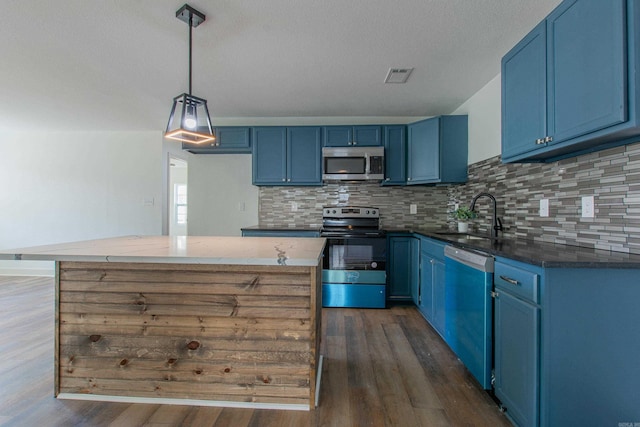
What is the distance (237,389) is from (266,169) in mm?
2585

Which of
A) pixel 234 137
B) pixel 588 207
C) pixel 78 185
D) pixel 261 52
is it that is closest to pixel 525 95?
pixel 588 207

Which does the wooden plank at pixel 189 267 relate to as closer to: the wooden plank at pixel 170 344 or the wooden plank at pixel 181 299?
the wooden plank at pixel 181 299

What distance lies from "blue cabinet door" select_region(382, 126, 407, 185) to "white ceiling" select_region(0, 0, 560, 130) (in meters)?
0.26

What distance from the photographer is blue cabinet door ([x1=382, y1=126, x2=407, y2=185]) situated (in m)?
3.54

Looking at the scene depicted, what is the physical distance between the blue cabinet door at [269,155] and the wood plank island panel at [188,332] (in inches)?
86.4

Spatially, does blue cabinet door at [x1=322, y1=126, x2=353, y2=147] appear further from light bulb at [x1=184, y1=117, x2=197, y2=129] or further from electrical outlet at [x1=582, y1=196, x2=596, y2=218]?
electrical outlet at [x1=582, y1=196, x2=596, y2=218]

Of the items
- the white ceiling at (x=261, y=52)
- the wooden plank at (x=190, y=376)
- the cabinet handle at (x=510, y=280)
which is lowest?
the wooden plank at (x=190, y=376)

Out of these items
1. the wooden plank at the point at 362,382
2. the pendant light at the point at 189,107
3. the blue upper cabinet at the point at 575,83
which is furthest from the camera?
the pendant light at the point at 189,107

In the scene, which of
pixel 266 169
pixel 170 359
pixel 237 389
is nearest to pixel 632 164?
pixel 237 389

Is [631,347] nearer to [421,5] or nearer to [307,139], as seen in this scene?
[421,5]

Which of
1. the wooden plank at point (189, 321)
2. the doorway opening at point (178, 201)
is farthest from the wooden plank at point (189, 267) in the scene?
the doorway opening at point (178, 201)

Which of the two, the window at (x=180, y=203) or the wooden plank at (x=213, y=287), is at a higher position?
the window at (x=180, y=203)

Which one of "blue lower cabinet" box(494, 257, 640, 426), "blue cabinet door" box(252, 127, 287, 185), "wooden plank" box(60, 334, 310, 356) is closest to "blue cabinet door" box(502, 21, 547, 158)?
"blue lower cabinet" box(494, 257, 640, 426)

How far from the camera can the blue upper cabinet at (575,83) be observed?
3.95ft
